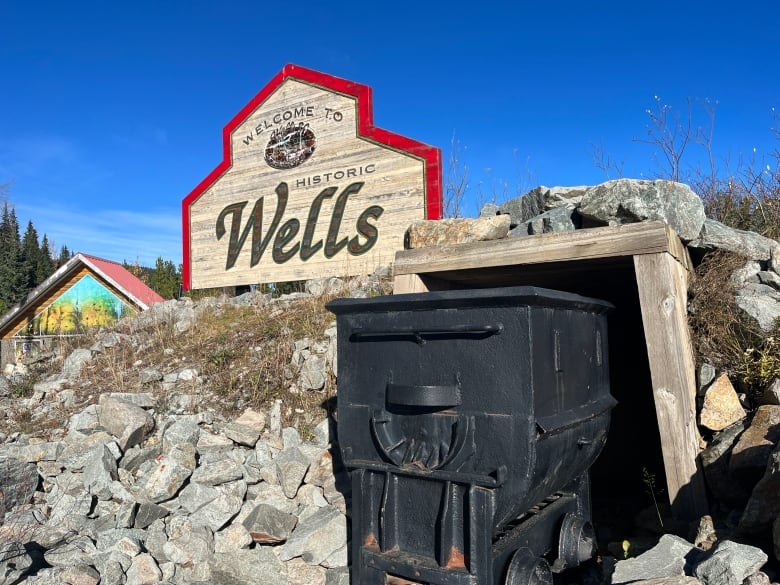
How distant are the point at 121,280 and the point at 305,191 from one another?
21.4ft

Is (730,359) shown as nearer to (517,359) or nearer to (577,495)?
(577,495)

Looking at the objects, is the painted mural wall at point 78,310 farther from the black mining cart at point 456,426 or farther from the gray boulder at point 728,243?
the gray boulder at point 728,243

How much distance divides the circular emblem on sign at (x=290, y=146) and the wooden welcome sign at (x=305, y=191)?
0.05 feet

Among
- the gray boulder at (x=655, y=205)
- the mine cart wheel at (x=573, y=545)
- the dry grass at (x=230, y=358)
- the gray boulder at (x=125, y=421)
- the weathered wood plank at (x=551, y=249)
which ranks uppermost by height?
the gray boulder at (x=655, y=205)

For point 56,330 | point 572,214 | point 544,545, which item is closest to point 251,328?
point 572,214

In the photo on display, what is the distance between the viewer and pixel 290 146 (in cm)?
857

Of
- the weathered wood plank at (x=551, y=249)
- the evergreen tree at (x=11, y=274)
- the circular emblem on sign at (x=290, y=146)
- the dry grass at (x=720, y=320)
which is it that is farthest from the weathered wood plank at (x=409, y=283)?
the evergreen tree at (x=11, y=274)

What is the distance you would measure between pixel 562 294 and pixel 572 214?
2.14 meters

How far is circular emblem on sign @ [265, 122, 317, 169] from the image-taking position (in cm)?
838

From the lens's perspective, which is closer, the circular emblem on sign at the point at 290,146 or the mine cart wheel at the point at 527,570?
the mine cart wheel at the point at 527,570

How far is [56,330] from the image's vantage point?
43.8ft

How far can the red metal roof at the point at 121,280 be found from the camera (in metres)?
12.5

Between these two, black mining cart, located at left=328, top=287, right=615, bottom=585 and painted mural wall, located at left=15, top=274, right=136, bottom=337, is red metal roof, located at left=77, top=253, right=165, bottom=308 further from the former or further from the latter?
black mining cart, located at left=328, top=287, right=615, bottom=585

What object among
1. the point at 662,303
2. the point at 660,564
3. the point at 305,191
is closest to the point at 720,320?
the point at 662,303
